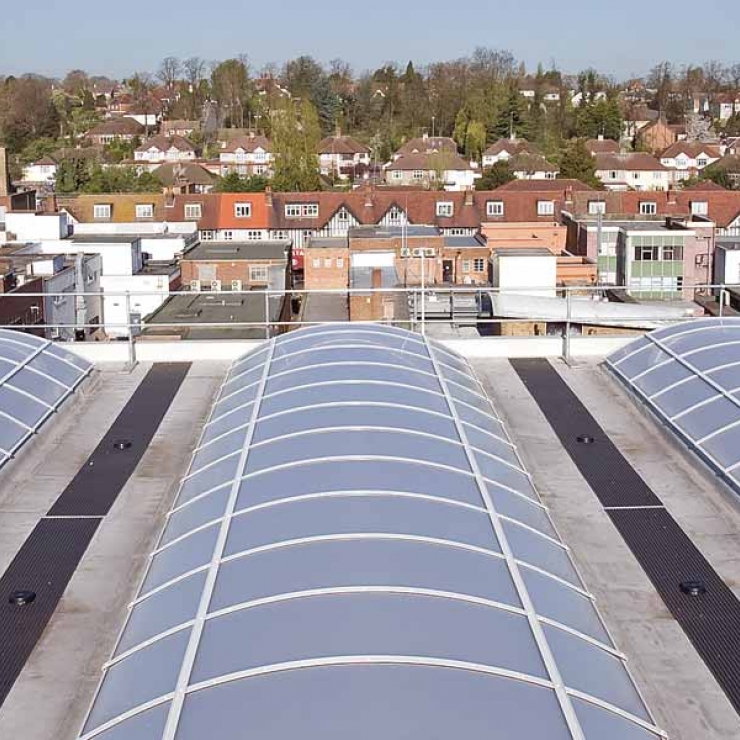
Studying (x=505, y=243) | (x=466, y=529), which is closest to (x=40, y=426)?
(x=466, y=529)

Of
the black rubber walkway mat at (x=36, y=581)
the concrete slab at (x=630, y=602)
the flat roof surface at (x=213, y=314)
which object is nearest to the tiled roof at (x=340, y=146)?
the flat roof surface at (x=213, y=314)

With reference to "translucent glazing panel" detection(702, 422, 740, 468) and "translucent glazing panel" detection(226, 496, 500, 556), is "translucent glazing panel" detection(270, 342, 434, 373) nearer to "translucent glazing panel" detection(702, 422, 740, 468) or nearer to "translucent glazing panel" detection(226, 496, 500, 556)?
"translucent glazing panel" detection(702, 422, 740, 468)

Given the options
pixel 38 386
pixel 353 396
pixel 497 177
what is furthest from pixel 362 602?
pixel 497 177

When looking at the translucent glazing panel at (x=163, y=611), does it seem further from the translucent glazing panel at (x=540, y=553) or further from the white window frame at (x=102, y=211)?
the white window frame at (x=102, y=211)

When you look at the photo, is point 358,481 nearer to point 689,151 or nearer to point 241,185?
point 241,185

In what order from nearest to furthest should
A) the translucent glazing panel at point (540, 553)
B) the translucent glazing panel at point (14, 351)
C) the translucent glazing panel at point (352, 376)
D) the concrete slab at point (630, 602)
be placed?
1. the concrete slab at point (630, 602)
2. the translucent glazing panel at point (540, 553)
3. the translucent glazing panel at point (352, 376)
4. the translucent glazing panel at point (14, 351)

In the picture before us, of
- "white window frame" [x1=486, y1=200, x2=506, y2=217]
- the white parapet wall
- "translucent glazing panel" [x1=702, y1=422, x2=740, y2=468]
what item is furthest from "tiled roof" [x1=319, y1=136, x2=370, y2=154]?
"translucent glazing panel" [x1=702, y1=422, x2=740, y2=468]
